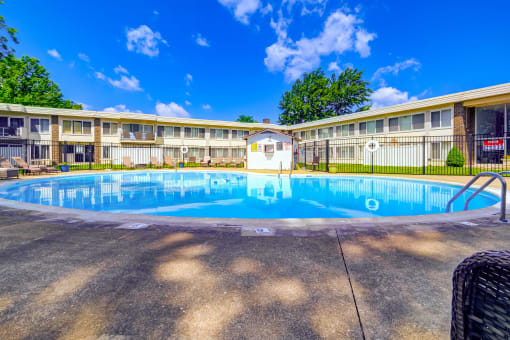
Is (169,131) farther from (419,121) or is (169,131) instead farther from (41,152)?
(419,121)

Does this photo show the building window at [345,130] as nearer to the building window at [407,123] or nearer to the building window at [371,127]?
the building window at [371,127]

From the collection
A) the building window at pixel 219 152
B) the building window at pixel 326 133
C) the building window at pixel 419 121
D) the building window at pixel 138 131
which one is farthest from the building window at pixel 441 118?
the building window at pixel 138 131

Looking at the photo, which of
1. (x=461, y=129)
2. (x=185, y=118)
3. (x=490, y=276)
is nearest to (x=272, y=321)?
(x=490, y=276)

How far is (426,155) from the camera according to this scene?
2245 centimetres

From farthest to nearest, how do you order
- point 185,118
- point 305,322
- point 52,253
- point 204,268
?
point 185,118 → point 52,253 → point 204,268 → point 305,322

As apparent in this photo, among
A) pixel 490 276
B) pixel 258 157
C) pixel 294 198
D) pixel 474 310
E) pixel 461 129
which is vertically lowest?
pixel 294 198

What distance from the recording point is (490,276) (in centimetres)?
96

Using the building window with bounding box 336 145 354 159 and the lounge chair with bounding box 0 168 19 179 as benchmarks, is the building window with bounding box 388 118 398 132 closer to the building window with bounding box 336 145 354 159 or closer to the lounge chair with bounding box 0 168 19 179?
the building window with bounding box 336 145 354 159

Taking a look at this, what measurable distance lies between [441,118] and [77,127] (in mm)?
36000

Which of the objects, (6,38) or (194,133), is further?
(194,133)

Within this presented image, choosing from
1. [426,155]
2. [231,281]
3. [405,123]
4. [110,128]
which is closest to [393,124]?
[405,123]

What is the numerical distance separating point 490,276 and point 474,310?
0.15m

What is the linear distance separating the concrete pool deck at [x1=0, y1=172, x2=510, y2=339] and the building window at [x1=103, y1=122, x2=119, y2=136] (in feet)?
92.5

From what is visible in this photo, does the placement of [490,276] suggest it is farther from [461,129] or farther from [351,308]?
[461,129]
